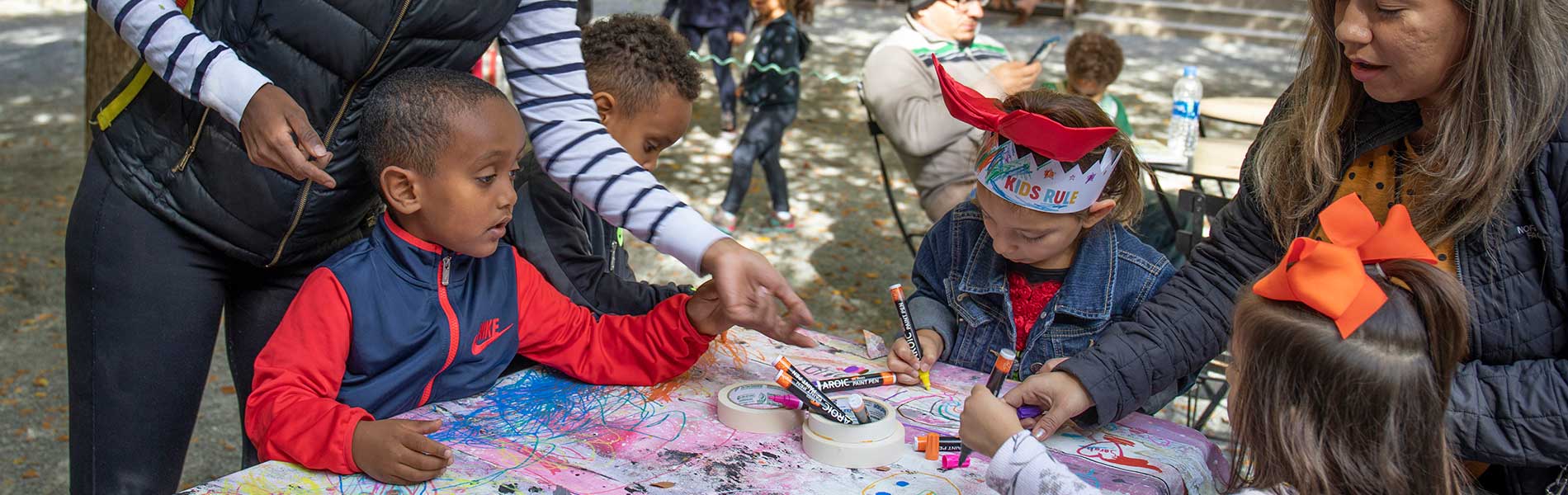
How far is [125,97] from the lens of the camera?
1.94 metres

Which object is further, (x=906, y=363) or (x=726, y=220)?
(x=726, y=220)

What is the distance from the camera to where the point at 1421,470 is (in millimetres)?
1624

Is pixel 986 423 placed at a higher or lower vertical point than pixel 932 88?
higher

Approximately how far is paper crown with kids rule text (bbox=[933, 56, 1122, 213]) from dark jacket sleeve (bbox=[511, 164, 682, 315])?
77 centimetres

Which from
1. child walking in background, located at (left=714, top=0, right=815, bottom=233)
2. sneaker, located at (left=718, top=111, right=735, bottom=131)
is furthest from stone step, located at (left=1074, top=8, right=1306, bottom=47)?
child walking in background, located at (left=714, top=0, right=815, bottom=233)

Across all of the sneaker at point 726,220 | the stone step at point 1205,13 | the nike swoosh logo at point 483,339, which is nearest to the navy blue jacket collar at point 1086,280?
the nike swoosh logo at point 483,339

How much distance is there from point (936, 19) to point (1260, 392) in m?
3.40

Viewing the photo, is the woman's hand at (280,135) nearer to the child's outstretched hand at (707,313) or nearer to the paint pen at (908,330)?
the child's outstretched hand at (707,313)

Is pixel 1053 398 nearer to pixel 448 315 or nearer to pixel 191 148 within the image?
pixel 448 315

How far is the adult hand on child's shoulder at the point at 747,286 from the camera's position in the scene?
1.99m

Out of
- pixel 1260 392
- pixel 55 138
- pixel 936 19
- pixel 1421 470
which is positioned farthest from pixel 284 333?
pixel 55 138

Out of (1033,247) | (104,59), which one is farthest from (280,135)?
(104,59)

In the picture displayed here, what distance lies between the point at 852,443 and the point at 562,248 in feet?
3.28

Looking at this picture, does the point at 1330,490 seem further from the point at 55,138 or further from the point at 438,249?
the point at 55,138
